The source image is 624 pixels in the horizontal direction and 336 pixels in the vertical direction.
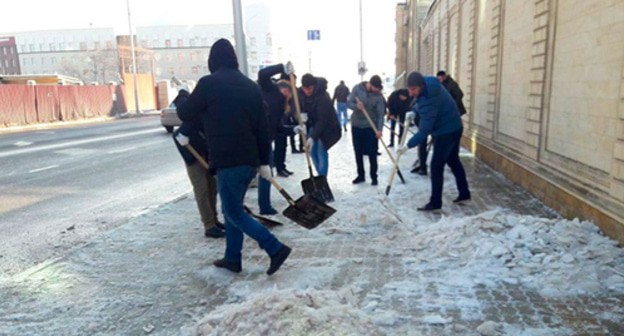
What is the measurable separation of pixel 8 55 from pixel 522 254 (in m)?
115

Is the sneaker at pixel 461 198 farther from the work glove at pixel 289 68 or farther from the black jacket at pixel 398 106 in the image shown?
the black jacket at pixel 398 106

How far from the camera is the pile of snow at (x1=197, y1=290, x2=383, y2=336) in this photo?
10.4ft

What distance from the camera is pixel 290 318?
3230 mm

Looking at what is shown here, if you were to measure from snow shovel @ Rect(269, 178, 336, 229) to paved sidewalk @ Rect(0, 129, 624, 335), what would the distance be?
299 millimetres

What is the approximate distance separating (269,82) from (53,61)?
101 meters

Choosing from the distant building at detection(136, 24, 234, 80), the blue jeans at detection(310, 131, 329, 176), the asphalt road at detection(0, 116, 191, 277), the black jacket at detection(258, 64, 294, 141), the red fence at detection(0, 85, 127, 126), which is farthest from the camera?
the distant building at detection(136, 24, 234, 80)

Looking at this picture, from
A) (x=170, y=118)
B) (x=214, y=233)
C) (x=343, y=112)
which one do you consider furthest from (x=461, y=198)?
(x=170, y=118)

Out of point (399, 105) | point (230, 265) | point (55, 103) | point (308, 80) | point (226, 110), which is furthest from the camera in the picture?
point (55, 103)

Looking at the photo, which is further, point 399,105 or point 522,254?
point 399,105

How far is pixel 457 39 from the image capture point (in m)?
14.1

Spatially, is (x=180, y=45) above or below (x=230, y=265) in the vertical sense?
above

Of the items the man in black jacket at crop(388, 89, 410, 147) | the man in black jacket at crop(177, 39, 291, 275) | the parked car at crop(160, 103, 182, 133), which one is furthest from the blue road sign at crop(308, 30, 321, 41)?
the man in black jacket at crop(177, 39, 291, 275)

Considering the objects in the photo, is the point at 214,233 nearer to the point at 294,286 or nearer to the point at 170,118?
the point at 294,286

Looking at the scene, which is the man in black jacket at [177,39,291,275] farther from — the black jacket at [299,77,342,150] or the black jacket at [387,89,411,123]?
the black jacket at [387,89,411,123]
